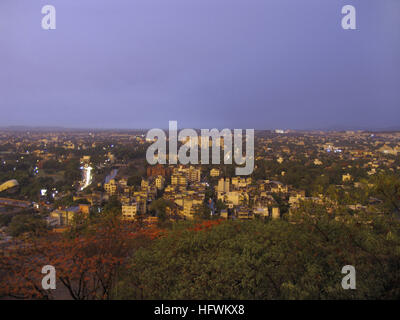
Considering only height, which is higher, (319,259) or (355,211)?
(355,211)

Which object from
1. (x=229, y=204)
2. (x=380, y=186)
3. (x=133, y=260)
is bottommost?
→ (x=229, y=204)

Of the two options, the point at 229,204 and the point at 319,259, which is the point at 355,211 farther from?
the point at 229,204

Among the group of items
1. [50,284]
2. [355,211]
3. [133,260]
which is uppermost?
[355,211]
